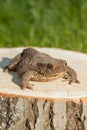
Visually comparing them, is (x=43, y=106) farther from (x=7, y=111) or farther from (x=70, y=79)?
(x=70, y=79)

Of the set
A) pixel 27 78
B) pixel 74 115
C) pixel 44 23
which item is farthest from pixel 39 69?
pixel 44 23

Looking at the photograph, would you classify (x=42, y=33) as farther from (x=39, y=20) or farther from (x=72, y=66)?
(x=72, y=66)

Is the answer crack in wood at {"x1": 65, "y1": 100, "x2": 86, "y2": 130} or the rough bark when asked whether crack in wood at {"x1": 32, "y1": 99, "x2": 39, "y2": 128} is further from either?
crack in wood at {"x1": 65, "y1": 100, "x2": 86, "y2": 130}

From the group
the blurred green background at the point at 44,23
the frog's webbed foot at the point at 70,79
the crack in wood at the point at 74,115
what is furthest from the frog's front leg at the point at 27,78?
the blurred green background at the point at 44,23

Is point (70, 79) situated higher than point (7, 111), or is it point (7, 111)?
point (70, 79)

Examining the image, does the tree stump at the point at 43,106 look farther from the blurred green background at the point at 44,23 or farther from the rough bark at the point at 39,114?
the blurred green background at the point at 44,23

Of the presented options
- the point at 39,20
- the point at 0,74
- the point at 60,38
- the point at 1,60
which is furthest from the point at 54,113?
the point at 39,20

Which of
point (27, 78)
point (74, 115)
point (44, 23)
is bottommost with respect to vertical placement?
point (74, 115)
